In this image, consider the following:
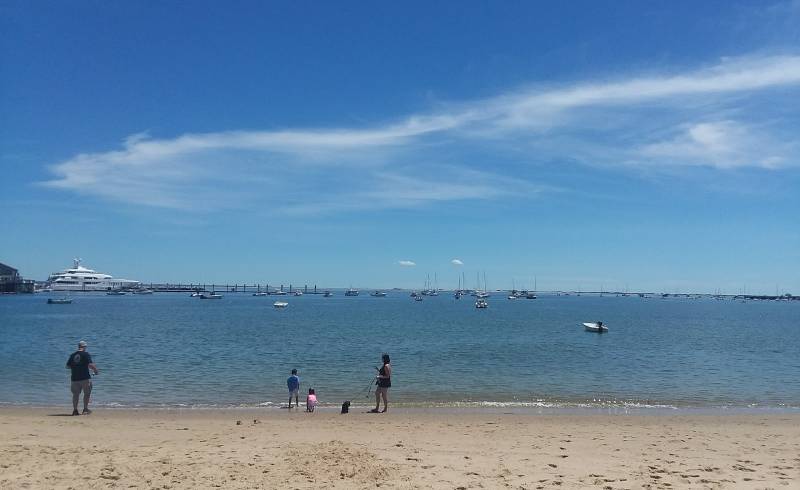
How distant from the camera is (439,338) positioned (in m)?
57.7

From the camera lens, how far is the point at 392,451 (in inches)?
521

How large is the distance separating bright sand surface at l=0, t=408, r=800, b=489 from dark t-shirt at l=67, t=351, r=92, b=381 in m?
1.31

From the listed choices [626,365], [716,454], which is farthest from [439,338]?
[716,454]

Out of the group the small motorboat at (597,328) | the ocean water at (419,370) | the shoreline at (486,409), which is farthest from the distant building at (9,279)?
the shoreline at (486,409)

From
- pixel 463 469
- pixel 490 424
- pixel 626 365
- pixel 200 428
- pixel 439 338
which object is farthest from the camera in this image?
pixel 439 338

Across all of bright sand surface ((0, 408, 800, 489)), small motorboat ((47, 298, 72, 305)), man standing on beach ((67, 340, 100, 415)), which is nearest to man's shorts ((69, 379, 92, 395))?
man standing on beach ((67, 340, 100, 415))

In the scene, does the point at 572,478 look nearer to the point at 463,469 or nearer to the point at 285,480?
the point at 463,469

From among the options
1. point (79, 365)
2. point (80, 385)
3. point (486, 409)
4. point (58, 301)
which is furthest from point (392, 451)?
point (58, 301)

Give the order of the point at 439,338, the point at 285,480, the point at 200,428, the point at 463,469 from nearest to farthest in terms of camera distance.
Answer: the point at 285,480 → the point at 463,469 → the point at 200,428 → the point at 439,338

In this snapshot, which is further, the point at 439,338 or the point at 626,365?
the point at 439,338

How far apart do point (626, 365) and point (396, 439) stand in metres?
26.3

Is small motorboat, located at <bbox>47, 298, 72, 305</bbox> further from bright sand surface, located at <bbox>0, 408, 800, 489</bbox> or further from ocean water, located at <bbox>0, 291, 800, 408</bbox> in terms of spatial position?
bright sand surface, located at <bbox>0, 408, 800, 489</bbox>

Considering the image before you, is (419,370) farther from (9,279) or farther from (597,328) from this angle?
(9,279)

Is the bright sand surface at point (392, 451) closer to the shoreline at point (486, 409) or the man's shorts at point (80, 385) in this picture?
the man's shorts at point (80, 385)
